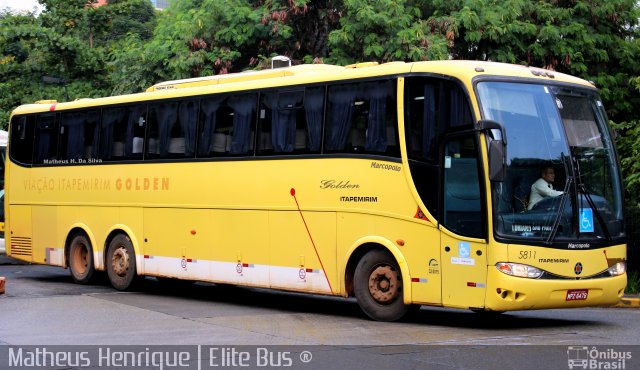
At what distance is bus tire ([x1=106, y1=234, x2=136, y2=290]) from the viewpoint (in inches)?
747

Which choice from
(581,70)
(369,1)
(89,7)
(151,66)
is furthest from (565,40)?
(89,7)

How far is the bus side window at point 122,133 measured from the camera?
1894 centimetres

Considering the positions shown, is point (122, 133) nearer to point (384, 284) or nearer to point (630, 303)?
point (384, 284)

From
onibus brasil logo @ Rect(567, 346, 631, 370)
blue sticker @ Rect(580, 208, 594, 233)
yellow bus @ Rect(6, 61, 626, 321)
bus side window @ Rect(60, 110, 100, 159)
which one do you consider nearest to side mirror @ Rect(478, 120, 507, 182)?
yellow bus @ Rect(6, 61, 626, 321)

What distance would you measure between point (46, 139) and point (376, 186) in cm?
968

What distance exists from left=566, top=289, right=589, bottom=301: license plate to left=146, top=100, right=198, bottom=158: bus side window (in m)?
7.20

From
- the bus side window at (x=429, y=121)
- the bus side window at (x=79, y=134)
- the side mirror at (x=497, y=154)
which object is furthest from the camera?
the bus side window at (x=79, y=134)

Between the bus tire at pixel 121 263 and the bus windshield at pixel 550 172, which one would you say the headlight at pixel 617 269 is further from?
the bus tire at pixel 121 263

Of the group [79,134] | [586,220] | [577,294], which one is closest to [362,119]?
[586,220]

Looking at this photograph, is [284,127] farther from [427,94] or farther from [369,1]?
[369,1]

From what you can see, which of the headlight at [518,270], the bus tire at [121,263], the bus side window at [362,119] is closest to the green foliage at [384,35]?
the bus tire at [121,263]

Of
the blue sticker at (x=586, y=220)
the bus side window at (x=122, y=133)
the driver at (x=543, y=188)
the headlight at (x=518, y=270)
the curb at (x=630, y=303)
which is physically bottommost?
the curb at (x=630, y=303)

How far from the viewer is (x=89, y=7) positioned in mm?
34750

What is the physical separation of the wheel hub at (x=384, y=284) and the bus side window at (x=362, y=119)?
1.59 meters
